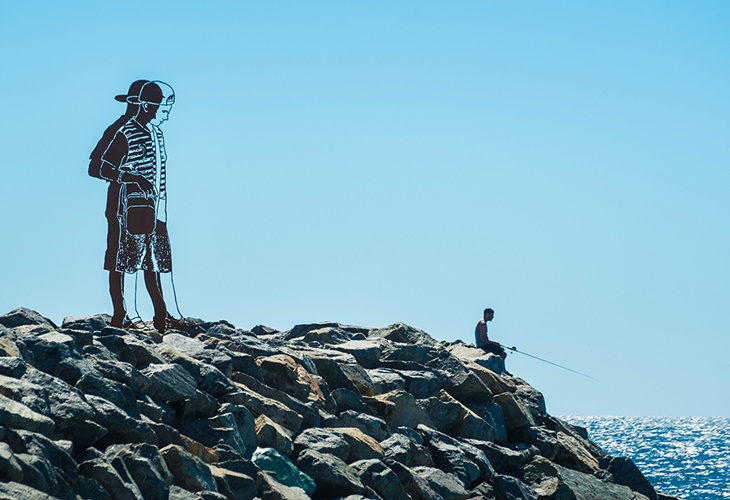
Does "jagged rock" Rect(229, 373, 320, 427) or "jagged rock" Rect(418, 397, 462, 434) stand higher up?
"jagged rock" Rect(418, 397, 462, 434)

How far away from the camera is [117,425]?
440 inches

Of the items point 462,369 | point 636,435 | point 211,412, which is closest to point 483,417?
point 462,369

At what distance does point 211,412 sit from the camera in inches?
515

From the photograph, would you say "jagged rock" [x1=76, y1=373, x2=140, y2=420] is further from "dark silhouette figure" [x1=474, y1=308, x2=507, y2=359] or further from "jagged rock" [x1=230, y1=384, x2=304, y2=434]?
"dark silhouette figure" [x1=474, y1=308, x2=507, y2=359]

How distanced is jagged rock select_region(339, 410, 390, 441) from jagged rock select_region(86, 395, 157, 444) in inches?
165

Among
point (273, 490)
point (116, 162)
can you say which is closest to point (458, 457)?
point (273, 490)

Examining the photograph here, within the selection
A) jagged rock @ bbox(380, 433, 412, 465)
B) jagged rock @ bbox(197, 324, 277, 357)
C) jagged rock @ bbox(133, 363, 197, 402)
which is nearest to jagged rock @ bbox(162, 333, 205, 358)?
jagged rock @ bbox(197, 324, 277, 357)

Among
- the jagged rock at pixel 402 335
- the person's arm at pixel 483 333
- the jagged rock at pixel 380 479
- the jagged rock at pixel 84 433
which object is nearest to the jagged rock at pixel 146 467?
the jagged rock at pixel 84 433

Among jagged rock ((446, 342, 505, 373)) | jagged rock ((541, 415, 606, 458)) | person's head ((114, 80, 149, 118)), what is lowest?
jagged rock ((541, 415, 606, 458))

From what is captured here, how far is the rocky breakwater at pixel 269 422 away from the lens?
1049 cm

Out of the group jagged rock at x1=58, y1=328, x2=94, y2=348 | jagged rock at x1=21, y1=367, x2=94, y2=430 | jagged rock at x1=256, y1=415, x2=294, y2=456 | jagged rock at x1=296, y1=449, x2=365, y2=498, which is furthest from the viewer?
jagged rock at x1=256, y1=415, x2=294, y2=456

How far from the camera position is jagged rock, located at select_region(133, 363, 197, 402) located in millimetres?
12664

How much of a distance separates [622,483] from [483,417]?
3124 mm

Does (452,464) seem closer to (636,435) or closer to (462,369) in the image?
(462,369)
